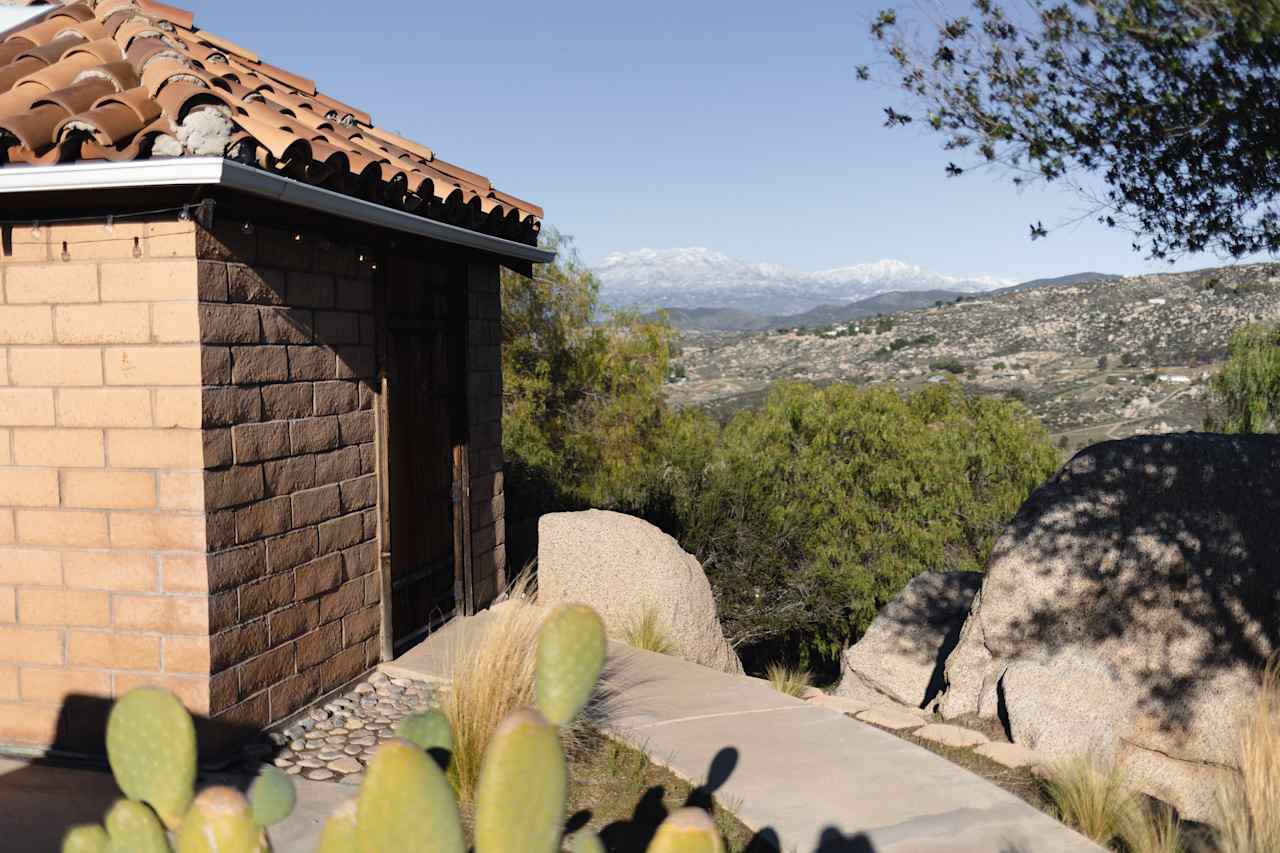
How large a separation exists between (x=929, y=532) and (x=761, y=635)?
4108 millimetres

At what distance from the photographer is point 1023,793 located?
5535 millimetres

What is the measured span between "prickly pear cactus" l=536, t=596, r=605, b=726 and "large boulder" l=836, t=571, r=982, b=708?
20.9 ft

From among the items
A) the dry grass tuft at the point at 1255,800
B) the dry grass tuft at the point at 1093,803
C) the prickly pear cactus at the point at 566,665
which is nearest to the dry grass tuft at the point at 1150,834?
the dry grass tuft at the point at 1093,803

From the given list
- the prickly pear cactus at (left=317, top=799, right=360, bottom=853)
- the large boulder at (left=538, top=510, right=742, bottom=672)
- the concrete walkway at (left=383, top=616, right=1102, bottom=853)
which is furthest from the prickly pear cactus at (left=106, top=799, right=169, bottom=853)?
the large boulder at (left=538, top=510, right=742, bottom=672)

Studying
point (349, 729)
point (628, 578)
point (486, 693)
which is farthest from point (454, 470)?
point (486, 693)

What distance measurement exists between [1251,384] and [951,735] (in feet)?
51.8

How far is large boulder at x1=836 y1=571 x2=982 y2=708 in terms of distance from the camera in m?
8.73

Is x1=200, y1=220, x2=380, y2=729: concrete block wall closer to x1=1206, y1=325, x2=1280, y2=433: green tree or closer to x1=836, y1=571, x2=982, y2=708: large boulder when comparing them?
x1=836, y1=571, x2=982, y2=708: large boulder

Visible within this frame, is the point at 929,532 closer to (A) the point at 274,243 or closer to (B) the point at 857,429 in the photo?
(B) the point at 857,429

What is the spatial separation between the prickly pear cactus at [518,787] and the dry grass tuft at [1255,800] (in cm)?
353

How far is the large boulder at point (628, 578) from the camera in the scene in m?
8.52

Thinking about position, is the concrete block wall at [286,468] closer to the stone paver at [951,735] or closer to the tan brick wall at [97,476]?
the tan brick wall at [97,476]

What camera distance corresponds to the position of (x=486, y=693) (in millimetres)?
5223

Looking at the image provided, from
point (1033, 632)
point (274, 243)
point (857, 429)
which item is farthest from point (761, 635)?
point (274, 243)
